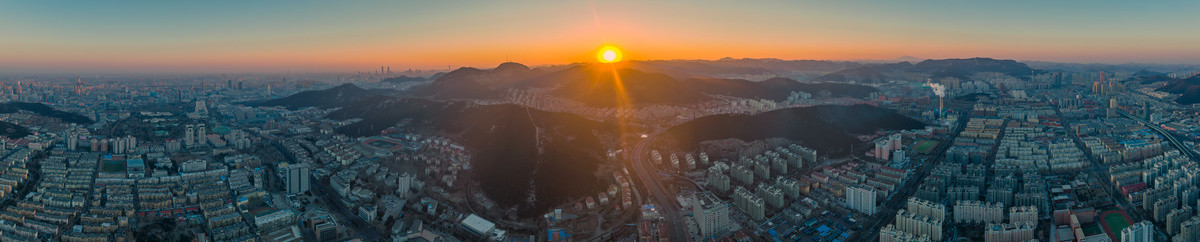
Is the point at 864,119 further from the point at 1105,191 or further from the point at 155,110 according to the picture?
the point at 155,110

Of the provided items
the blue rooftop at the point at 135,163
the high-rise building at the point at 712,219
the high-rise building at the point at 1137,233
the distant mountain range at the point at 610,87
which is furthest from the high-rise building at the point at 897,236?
the distant mountain range at the point at 610,87

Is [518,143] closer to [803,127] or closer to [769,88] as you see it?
[803,127]

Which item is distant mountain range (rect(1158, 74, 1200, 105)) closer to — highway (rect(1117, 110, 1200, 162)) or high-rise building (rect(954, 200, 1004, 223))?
highway (rect(1117, 110, 1200, 162))

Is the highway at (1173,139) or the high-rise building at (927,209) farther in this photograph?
the highway at (1173,139)

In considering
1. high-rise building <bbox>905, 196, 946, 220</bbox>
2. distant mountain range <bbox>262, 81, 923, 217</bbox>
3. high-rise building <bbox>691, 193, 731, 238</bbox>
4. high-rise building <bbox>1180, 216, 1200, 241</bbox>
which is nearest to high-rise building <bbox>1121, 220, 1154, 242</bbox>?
high-rise building <bbox>1180, 216, 1200, 241</bbox>

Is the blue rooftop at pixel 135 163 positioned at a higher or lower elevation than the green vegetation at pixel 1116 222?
higher

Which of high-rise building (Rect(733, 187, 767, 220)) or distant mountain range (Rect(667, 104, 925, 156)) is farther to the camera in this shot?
distant mountain range (Rect(667, 104, 925, 156))

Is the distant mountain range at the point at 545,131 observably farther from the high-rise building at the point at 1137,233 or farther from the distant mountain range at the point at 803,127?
the high-rise building at the point at 1137,233
